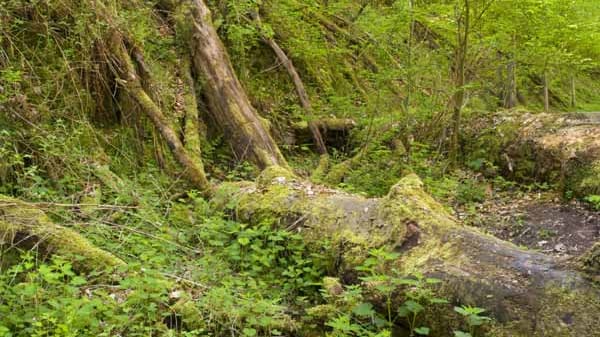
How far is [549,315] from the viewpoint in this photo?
2.91 meters

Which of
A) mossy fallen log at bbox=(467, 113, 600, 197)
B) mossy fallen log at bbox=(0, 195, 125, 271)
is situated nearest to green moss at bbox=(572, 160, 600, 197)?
mossy fallen log at bbox=(467, 113, 600, 197)

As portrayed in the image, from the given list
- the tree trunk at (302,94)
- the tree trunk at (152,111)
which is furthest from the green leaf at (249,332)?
the tree trunk at (302,94)

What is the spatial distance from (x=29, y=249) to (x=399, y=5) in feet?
18.8

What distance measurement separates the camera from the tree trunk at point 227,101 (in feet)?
22.8

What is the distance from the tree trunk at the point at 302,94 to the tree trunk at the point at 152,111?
8.62 feet

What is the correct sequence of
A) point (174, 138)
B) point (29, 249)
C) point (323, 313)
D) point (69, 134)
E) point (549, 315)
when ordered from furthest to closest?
point (174, 138)
point (69, 134)
point (29, 249)
point (323, 313)
point (549, 315)

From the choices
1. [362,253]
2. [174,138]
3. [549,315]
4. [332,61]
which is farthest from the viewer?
[332,61]

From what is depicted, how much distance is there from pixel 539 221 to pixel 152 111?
4.62m

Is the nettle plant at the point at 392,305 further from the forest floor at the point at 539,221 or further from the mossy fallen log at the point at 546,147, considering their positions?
the mossy fallen log at the point at 546,147

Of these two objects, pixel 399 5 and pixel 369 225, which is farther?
pixel 399 5

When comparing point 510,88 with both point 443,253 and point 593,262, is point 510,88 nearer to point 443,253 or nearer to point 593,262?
point 443,253

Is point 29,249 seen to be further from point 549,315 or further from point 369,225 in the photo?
point 549,315

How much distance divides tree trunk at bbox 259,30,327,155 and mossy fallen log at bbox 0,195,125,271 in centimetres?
509

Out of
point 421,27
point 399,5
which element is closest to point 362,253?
point 399,5
